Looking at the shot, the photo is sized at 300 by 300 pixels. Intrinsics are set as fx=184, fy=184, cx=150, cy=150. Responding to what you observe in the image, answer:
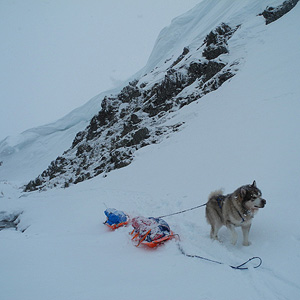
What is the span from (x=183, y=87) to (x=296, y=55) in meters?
12.4

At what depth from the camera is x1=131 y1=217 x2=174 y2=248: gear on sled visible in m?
3.97

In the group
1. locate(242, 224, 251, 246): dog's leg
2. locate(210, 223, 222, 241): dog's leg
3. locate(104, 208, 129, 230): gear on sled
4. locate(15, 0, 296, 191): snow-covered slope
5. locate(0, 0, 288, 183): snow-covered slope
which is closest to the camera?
locate(242, 224, 251, 246): dog's leg

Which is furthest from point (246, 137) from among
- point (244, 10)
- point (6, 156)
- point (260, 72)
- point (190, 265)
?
point (6, 156)

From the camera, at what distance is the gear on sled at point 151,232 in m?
3.97

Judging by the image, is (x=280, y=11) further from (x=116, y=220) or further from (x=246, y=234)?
(x=116, y=220)

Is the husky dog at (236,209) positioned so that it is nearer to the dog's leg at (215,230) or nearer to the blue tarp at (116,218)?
the dog's leg at (215,230)

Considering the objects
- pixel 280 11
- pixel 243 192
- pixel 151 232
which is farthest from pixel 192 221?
pixel 280 11

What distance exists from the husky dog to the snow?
1.20 feet

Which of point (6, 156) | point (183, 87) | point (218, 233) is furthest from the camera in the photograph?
point (6, 156)

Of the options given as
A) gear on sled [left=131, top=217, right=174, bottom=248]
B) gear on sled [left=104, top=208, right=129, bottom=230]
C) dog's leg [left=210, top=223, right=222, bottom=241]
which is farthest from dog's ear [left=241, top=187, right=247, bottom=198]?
gear on sled [left=104, top=208, right=129, bottom=230]

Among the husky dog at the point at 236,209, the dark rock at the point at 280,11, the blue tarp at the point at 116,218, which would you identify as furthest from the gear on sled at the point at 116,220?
the dark rock at the point at 280,11

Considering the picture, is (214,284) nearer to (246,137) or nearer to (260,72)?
(246,137)

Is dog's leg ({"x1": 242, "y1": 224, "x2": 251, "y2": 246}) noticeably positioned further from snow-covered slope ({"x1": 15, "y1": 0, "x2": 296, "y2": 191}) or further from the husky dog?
snow-covered slope ({"x1": 15, "y1": 0, "x2": 296, "y2": 191})

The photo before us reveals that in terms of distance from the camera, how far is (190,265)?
124 inches
